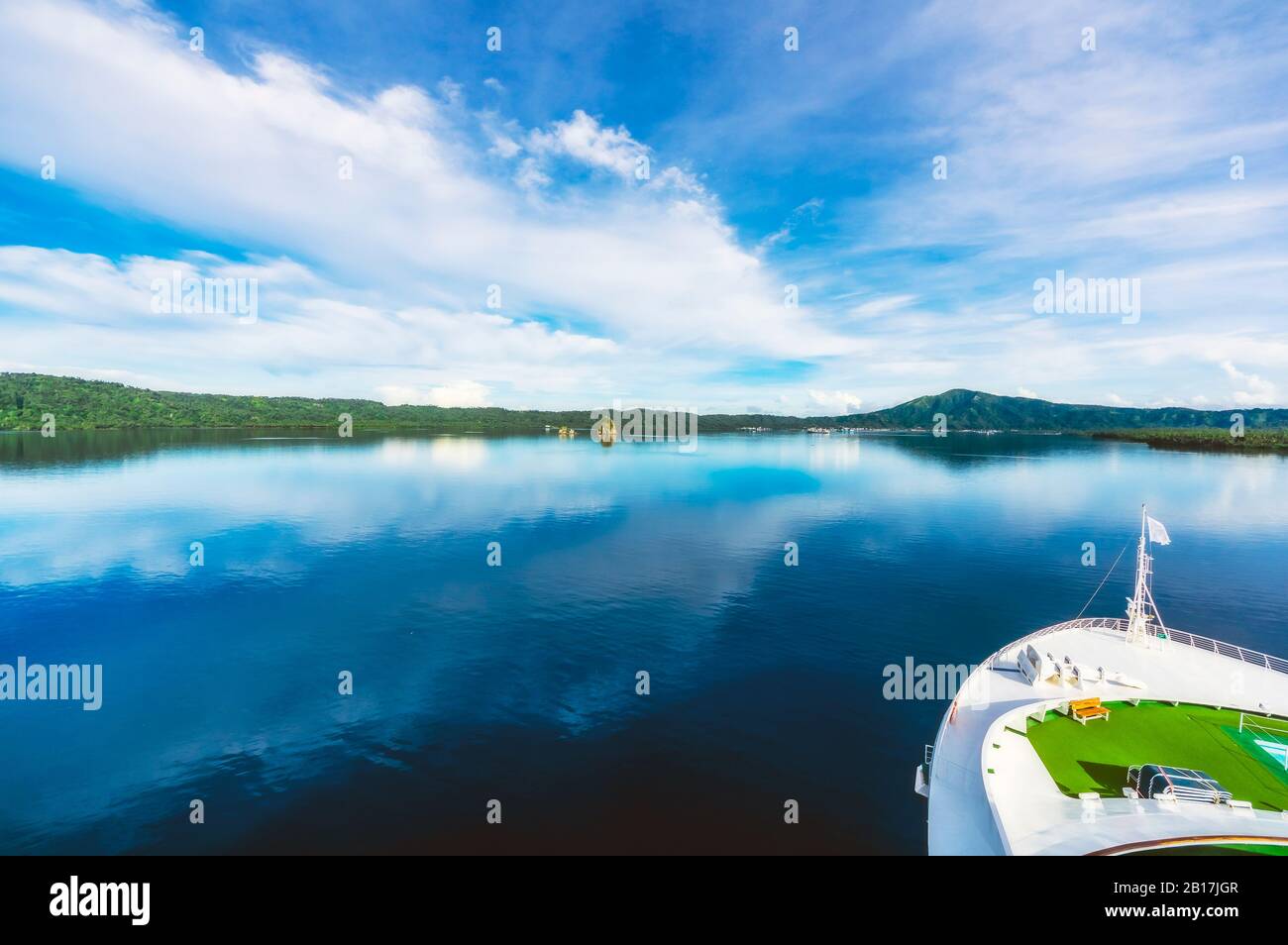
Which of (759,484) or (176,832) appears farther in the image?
(759,484)

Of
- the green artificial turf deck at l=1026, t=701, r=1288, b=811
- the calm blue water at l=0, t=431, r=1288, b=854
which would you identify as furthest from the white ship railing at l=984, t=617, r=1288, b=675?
the green artificial turf deck at l=1026, t=701, r=1288, b=811

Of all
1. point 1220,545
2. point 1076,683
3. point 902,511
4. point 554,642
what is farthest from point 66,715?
point 1220,545

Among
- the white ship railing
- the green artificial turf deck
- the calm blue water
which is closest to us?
the green artificial turf deck

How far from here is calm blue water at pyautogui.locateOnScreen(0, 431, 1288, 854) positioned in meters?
25.2

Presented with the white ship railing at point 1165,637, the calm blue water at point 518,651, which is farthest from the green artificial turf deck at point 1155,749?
the calm blue water at point 518,651

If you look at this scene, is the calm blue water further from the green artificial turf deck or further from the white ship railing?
the green artificial turf deck

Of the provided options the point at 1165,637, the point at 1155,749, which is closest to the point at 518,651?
the point at 1155,749

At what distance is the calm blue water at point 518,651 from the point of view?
82.5ft

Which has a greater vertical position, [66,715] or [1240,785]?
[1240,785]

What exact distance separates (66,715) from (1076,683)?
64.3m
